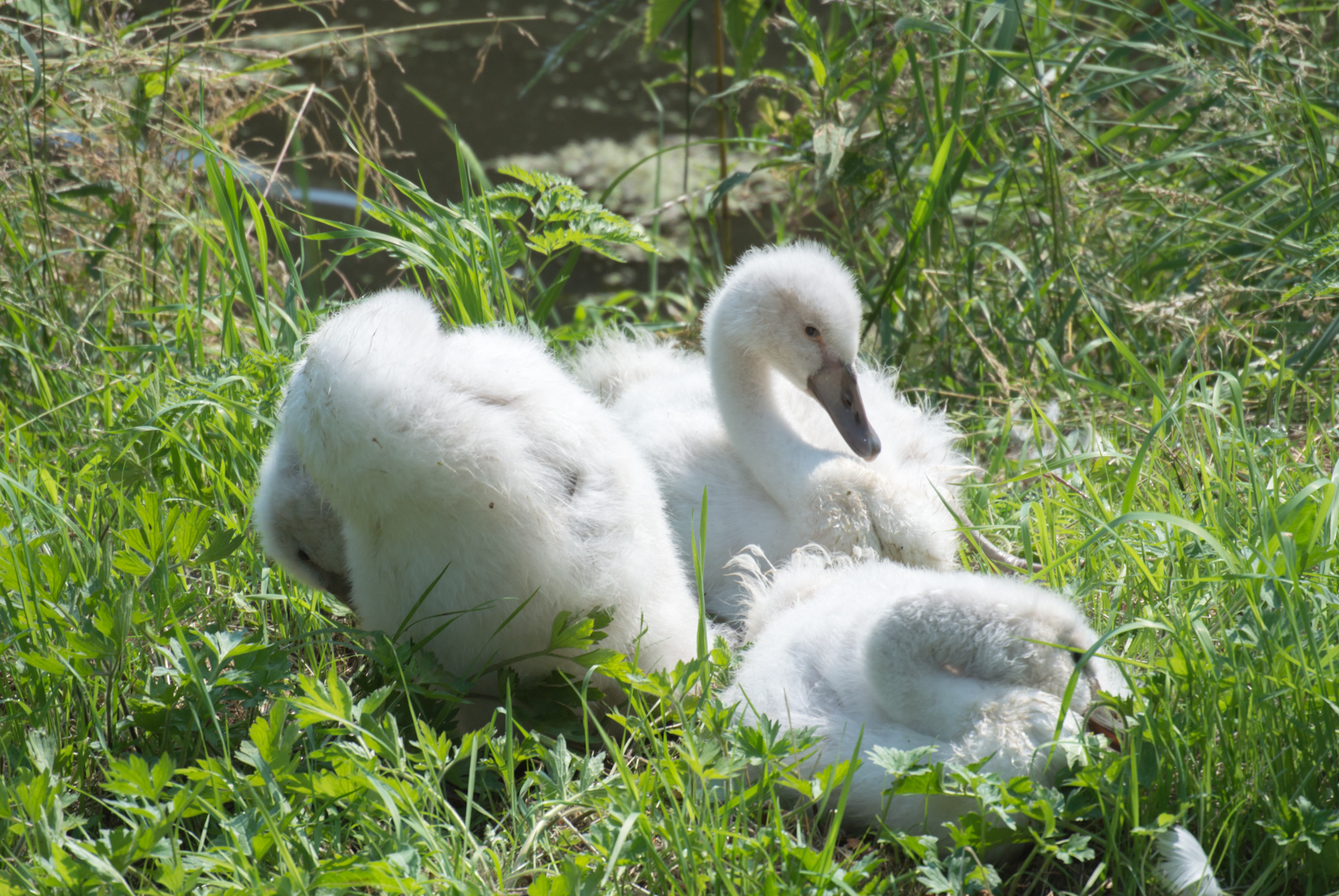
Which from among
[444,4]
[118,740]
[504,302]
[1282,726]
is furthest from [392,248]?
[444,4]

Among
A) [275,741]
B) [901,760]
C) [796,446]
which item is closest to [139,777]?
[275,741]

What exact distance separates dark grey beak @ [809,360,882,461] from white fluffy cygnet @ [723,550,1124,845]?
91cm

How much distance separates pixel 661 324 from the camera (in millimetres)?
4316

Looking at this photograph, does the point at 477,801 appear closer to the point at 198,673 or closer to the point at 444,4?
the point at 198,673

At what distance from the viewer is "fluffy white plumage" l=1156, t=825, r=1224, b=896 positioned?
1.70m

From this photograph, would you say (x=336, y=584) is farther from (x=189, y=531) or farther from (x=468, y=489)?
(x=468, y=489)

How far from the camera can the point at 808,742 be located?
1.87 metres

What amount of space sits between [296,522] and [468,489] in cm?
49

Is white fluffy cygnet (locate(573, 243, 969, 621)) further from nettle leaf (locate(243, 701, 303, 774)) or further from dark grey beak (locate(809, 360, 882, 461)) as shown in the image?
nettle leaf (locate(243, 701, 303, 774))

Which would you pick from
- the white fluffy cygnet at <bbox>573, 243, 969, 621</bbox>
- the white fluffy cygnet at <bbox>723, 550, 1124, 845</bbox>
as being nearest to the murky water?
the white fluffy cygnet at <bbox>573, 243, 969, 621</bbox>

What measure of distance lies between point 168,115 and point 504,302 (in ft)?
5.21

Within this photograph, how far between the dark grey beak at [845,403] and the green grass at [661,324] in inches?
14.3

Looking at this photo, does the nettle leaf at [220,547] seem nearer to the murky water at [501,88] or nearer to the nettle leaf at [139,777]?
the nettle leaf at [139,777]

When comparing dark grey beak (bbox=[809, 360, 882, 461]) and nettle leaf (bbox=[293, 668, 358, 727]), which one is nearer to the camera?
nettle leaf (bbox=[293, 668, 358, 727])
